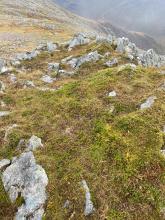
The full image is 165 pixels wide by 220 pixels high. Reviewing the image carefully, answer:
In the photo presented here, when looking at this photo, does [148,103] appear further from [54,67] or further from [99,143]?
[54,67]

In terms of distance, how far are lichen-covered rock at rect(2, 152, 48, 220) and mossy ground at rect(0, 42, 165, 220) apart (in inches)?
12.8

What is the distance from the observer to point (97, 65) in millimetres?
33656

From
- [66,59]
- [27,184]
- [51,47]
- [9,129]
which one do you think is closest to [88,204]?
[27,184]

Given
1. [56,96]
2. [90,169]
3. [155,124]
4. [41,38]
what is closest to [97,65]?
[56,96]

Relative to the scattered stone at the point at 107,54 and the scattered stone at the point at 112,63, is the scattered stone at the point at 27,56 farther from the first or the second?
the scattered stone at the point at 112,63

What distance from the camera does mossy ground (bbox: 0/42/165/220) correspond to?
14828 millimetres

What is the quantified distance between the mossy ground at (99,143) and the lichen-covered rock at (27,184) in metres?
0.33

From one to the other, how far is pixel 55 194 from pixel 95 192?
1729 mm

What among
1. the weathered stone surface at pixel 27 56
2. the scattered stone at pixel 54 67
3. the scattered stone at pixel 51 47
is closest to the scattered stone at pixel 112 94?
the scattered stone at pixel 54 67

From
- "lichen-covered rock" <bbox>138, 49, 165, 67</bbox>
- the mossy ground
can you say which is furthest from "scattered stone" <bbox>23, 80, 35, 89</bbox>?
"lichen-covered rock" <bbox>138, 49, 165, 67</bbox>

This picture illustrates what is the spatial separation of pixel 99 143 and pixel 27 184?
13.5 feet

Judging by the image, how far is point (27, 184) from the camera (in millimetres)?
16094

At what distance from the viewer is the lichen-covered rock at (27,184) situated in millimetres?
14914

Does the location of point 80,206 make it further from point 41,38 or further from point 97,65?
point 41,38
